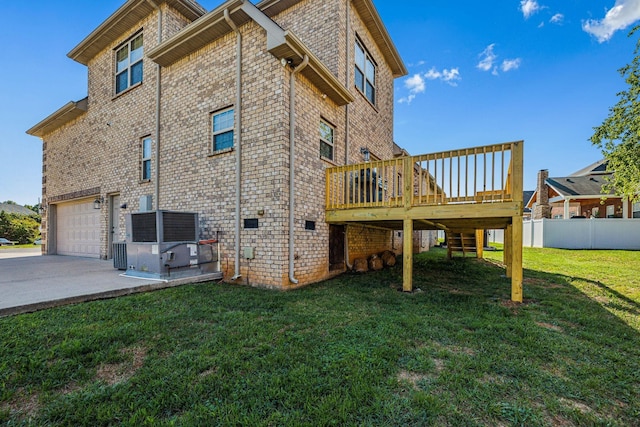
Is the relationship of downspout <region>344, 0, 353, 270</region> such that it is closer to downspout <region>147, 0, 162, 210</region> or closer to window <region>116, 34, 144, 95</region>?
downspout <region>147, 0, 162, 210</region>

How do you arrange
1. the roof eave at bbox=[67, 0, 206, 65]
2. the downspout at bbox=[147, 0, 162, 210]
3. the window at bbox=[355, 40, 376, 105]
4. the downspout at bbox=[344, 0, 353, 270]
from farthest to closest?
the window at bbox=[355, 40, 376, 105] → the roof eave at bbox=[67, 0, 206, 65] → the downspout at bbox=[344, 0, 353, 270] → the downspout at bbox=[147, 0, 162, 210]

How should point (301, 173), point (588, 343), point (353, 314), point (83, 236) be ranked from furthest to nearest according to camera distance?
point (83, 236) < point (301, 173) < point (353, 314) < point (588, 343)

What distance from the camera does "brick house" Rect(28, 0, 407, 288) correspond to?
552cm

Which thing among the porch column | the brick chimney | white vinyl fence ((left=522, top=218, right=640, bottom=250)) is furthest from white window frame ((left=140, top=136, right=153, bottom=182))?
the brick chimney

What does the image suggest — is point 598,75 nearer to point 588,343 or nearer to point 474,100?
point 474,100

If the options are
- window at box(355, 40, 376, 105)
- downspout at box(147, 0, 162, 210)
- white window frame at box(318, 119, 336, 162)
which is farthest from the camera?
window at box(355, 40, 376, 105)

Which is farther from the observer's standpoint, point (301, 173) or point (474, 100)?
point (474, 100)

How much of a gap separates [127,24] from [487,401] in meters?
11.9

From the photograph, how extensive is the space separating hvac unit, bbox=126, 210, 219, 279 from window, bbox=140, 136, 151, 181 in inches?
114

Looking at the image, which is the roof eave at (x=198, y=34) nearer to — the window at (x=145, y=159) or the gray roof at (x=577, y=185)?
the window at (x=145, y=159)

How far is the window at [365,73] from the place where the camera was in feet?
27.9

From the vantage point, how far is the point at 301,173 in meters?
5.82

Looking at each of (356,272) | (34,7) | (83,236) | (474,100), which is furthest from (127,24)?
(474,100)

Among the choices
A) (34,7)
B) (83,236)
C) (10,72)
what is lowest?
(83,236)
